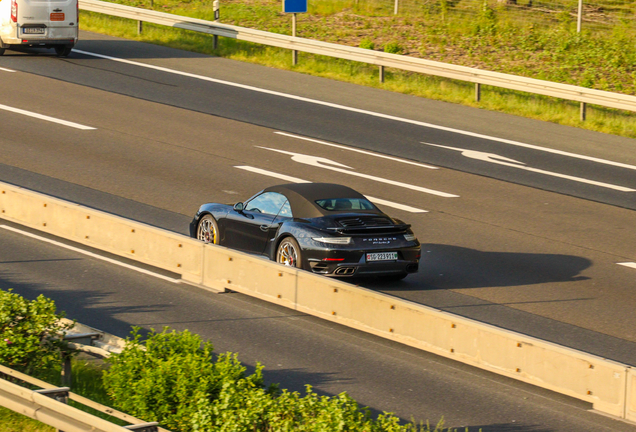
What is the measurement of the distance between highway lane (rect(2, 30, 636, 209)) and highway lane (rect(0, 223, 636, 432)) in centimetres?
843

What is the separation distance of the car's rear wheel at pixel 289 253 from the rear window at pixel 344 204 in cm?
69

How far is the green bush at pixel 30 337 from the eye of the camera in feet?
27.5

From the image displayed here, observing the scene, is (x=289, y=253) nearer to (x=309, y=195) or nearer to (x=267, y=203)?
(x=309, y=195)

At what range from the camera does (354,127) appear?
73.0ft

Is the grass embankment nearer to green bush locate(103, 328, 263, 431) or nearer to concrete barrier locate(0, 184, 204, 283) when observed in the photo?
concrete barrier locate(0, 184, 204, 283)

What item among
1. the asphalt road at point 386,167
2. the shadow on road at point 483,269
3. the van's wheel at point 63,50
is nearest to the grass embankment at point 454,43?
the asphalt road at point 386,167

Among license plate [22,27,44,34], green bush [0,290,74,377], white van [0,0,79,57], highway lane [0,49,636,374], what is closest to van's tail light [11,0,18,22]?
white van [0,0,79,57]

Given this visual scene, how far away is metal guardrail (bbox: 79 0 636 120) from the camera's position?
912 inches

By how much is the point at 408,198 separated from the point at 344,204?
4.38 metres

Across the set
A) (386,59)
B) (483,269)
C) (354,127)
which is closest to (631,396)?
(483,269)

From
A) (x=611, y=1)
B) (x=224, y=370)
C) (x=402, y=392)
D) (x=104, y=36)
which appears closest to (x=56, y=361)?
(x=224, y=370)

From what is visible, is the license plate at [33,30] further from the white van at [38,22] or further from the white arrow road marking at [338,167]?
the white arrow road marking at [338,167]

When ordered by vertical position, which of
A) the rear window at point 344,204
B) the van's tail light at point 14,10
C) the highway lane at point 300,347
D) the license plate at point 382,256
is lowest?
the highway lane at point 300,347

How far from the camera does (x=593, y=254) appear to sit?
14719 millimetres
